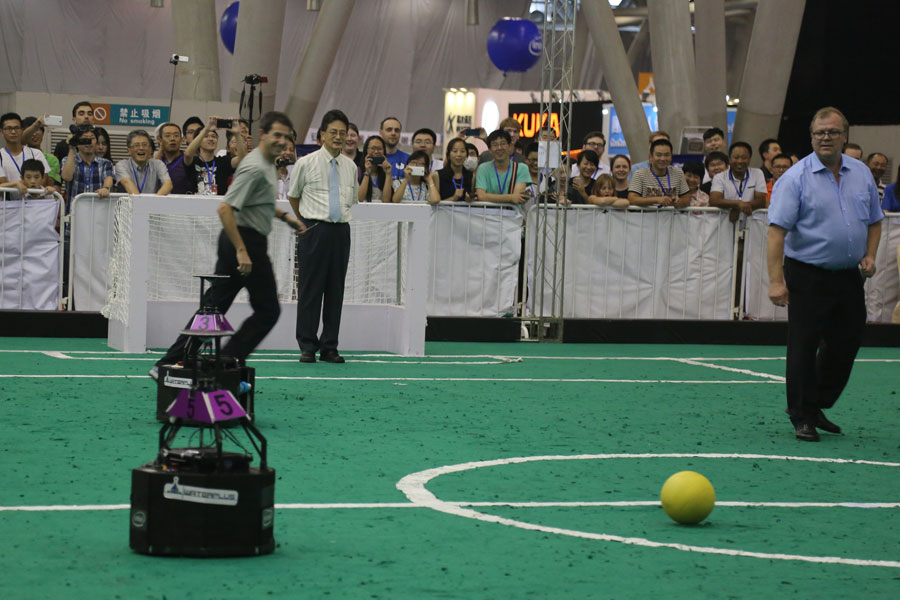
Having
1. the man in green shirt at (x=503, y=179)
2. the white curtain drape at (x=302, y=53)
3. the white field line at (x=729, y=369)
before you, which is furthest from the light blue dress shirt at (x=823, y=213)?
the white curtain drape at (x=302, y=53)

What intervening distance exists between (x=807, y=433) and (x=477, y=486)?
3.02 metres

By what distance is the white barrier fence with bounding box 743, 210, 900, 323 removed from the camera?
1659 centimetres

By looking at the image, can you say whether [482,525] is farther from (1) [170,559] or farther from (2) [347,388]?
(2) [347,388]

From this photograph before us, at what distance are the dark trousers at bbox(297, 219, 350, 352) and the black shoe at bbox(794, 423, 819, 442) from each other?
502 centimetres

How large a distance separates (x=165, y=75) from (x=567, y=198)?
2977 cm

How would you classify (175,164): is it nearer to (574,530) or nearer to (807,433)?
(807,433)

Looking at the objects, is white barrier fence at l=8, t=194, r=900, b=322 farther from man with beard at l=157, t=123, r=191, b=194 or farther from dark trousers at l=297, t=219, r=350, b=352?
dark trousers at l=297, t=219, r=350, b=352

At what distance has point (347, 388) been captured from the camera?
35.2ft

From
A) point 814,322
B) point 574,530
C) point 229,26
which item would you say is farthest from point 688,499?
point 229,26

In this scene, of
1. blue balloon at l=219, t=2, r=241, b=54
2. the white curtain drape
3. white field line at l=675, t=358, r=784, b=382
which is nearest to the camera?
white field line at l=675, t=358, r=784, b=382

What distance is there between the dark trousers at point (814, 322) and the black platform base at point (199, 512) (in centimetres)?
486

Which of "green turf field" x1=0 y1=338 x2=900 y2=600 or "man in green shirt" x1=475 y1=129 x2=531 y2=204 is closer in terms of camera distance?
"green turf field" x1=0 y1=338 x2=900 y2=600

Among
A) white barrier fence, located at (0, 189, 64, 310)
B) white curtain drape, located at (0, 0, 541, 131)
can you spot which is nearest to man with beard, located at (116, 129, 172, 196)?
white barrier fence, located at (0, 189, 64, 310)

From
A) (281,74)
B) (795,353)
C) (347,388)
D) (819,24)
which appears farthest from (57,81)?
(795,353)
